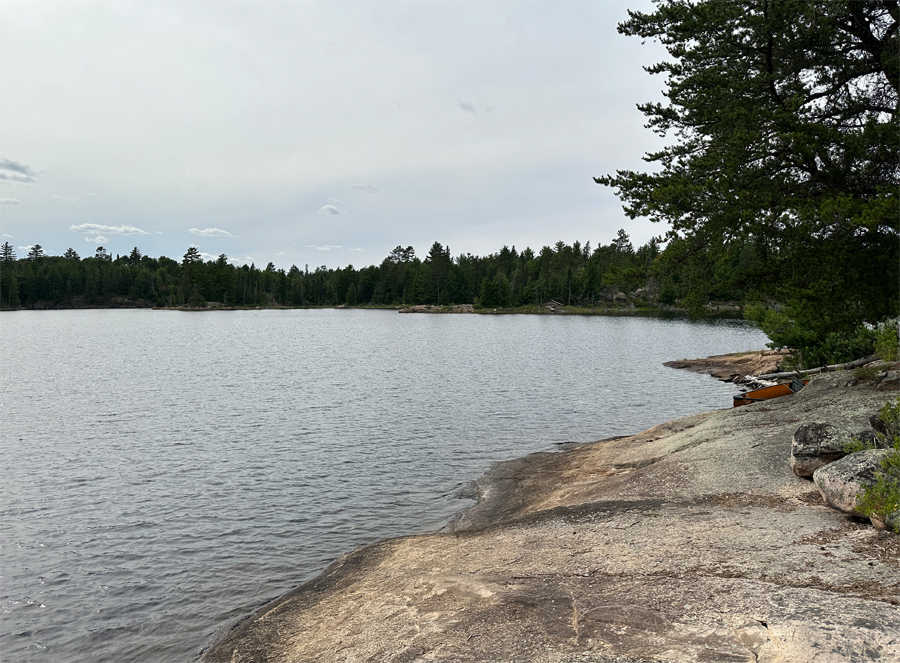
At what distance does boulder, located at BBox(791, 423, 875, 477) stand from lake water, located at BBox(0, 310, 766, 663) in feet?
29.8

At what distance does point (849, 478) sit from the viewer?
33.1ft

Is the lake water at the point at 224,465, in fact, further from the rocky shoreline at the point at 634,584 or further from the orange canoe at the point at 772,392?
the orange canoe at the point at 772,392

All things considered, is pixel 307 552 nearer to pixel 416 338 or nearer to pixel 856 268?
pixel 856 268

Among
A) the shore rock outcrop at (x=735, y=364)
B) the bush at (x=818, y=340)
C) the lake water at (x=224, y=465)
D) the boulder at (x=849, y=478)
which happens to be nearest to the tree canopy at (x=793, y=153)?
the boulder at (x=849, y=478)

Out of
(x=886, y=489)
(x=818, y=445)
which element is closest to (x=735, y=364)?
(x=818, y=445)

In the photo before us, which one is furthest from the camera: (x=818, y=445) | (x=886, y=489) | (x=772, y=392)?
(x=772, y=392)

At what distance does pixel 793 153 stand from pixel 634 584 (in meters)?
14.7

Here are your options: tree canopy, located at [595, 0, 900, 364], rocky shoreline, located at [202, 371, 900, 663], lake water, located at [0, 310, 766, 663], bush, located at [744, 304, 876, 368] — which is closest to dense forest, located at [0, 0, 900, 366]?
tree canopy, located at [595, 0, 900, 364]

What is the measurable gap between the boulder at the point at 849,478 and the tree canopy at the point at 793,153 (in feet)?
26.8

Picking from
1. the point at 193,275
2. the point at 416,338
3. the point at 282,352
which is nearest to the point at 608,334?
the point at 416,338

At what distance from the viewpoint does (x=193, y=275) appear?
19788cm

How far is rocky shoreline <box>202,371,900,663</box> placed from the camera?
6.96 meters

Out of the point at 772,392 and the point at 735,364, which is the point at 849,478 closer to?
the point at 772,392

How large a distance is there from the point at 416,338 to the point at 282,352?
86.8 feet
